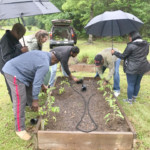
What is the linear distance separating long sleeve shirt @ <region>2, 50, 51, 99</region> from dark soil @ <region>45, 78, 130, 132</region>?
737mm

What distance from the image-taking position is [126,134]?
226 centimetres

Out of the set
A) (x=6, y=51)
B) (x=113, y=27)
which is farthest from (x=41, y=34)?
(x=113, y=27)

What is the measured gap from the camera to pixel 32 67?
2377 millimetres

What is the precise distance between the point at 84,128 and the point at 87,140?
11.4 inches

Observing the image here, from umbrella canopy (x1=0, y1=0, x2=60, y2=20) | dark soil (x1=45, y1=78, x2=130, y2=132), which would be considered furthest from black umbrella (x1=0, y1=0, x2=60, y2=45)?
dark soil (x1=45, y1=78, x2=130, y2=132)

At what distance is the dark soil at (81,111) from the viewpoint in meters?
2.63

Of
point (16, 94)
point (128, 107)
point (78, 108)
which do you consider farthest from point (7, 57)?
point (128, 107)

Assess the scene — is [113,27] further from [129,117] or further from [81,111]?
[81,111]

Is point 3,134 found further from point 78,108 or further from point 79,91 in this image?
point 79,91

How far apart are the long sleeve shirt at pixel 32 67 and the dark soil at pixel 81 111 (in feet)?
2.42

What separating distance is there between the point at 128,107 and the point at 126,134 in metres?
1.58

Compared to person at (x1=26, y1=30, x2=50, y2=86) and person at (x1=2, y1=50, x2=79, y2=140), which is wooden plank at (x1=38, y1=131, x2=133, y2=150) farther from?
person at (x1=26, y1=30, x2=50, y2=86)

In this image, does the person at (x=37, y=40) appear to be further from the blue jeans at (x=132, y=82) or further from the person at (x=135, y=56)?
the blue jeans at (x=132, y=82)

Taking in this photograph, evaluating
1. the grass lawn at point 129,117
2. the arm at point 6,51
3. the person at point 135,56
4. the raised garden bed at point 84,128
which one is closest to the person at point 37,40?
the arm at point 6,51
